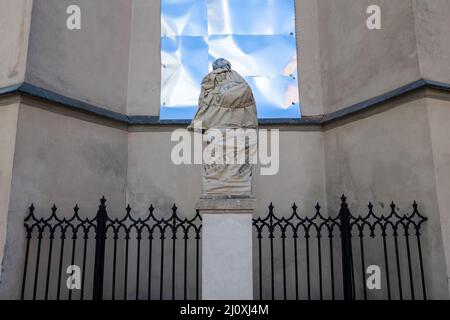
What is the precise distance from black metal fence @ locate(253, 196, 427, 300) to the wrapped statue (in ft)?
2.73

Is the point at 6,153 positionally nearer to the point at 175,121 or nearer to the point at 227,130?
the point at 175,121

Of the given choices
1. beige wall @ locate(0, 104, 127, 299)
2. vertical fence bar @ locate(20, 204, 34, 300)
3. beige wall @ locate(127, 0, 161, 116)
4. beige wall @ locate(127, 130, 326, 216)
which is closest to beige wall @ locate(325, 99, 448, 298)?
beige wall @ locate(127, 130, 326, 216)

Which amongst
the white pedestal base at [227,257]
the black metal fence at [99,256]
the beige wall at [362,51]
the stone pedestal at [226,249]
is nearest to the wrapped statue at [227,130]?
the stone pedestal at [226,249]

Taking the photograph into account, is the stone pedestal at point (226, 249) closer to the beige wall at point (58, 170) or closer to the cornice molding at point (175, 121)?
the beige wall at point (58, 170)

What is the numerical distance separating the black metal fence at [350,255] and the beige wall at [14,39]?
452cm

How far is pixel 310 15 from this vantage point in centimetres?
955

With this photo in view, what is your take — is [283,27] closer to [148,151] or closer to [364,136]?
[364,136]

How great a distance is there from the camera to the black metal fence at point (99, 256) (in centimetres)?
626

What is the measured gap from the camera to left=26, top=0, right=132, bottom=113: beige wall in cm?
755

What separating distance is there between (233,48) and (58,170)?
424 centimetres

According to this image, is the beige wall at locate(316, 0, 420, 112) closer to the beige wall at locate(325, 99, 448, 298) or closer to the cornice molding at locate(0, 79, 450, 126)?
the cornice molding at locate(0, 79, 450, 126)
